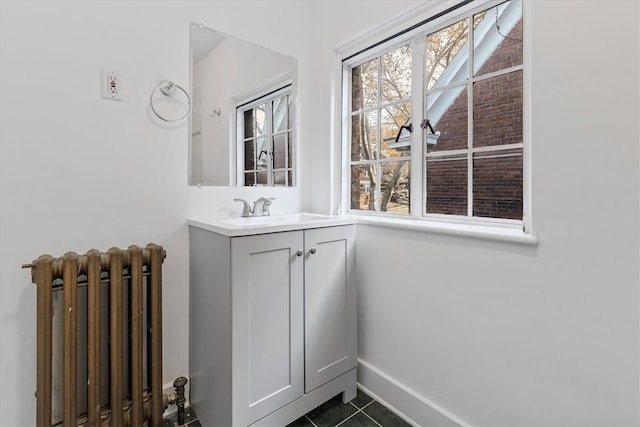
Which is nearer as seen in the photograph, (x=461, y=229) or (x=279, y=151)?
(x=461, y=229)

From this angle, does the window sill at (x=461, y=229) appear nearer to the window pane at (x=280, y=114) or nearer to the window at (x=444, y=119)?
the window at (x=444, y=119)

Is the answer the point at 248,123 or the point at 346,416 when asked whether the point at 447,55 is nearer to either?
the point at 248,123

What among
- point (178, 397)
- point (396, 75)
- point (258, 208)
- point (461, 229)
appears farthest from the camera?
point (258, 208)

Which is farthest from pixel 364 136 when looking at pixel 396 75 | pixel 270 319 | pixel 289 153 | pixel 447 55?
pixel 270 319

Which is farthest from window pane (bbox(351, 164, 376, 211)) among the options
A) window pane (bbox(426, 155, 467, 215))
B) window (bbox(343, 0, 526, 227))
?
window pane (bbox(426, 155, 467, 215))

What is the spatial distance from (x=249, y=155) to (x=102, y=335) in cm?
115

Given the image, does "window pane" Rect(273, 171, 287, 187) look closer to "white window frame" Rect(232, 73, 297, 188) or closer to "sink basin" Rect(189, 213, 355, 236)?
"white window frame" Rect(232, 73, 297, 188)

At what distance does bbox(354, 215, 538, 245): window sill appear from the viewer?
3.70 feet

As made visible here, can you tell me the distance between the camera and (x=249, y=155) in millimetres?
1890

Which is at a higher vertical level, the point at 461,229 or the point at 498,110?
the point at 498,110

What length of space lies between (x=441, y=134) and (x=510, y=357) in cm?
99

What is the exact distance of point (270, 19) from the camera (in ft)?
6.22

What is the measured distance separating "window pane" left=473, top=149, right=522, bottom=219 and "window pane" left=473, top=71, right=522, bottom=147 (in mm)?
61

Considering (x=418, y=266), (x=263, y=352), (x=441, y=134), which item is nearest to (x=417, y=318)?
(x=418, y=266)
